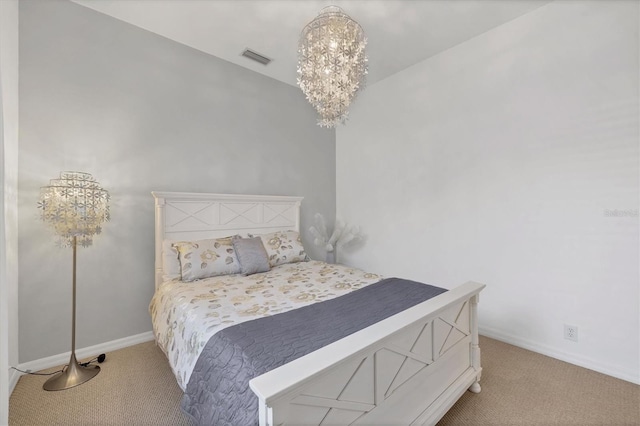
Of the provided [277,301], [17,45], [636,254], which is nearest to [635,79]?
[636,254]

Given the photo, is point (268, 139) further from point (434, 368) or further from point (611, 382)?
point (611, 382)

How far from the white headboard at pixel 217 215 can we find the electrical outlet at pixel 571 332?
285 centimetres

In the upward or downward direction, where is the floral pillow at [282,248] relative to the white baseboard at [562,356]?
upward

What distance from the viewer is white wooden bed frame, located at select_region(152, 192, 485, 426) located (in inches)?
37.2

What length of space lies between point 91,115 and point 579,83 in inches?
162

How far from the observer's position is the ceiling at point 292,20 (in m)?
2.38

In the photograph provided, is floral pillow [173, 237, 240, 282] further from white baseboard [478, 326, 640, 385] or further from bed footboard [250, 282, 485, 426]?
white baseboard [478, 326, 640, 385]

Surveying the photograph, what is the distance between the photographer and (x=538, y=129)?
2.46 meters

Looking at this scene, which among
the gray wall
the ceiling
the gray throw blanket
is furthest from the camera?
the ceiling

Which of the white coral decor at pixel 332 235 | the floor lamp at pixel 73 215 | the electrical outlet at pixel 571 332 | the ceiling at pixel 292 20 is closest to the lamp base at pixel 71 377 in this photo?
the floor lamp at pixel 73 215

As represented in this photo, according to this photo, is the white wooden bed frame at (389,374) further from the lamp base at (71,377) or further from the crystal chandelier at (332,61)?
the crystal chandelier at (332,61)

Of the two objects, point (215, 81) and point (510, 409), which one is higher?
point (215, 81)

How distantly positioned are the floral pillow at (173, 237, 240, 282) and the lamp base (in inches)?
36.0

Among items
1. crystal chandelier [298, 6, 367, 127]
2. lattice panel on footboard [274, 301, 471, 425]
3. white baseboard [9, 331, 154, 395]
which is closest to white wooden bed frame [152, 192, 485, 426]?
lattice panel on footboard [274, 301, 471, 425]
